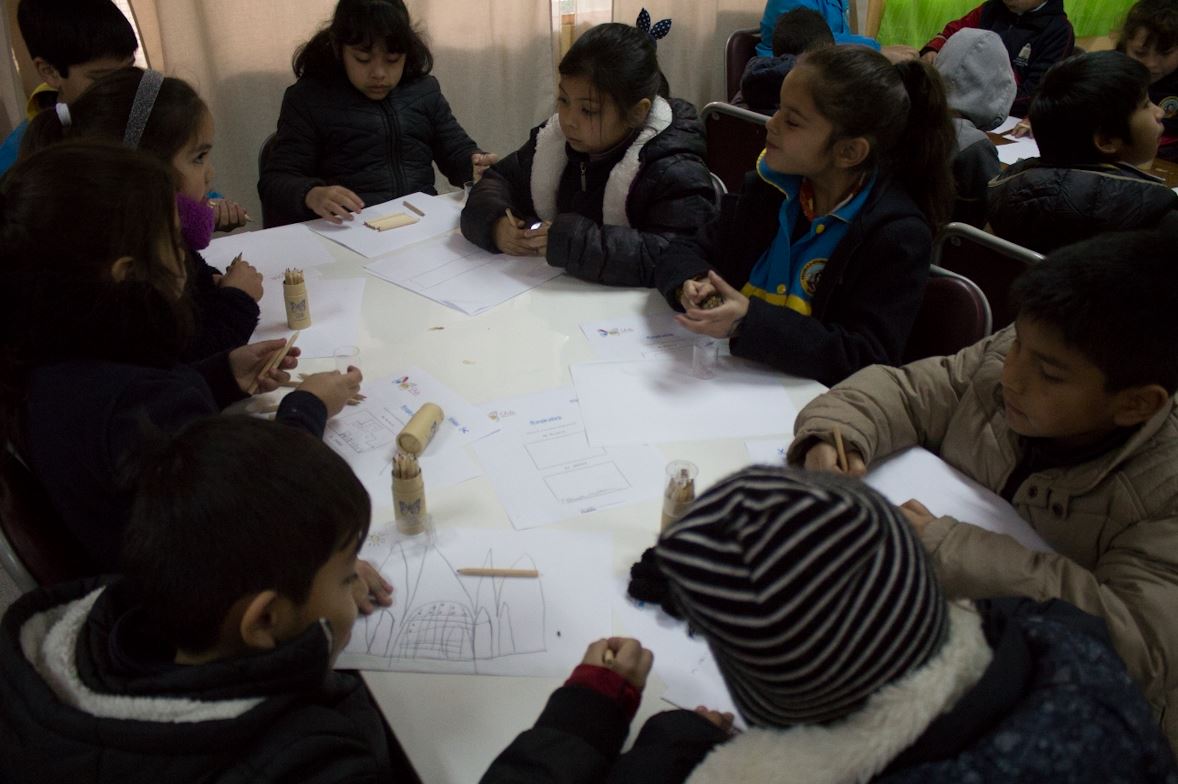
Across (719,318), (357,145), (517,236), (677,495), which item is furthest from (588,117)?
(677,495)

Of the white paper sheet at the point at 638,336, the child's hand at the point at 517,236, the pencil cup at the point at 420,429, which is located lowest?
the white paper sheet at the point at 638,336

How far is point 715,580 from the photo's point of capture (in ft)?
2.03

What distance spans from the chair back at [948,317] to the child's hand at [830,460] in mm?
474

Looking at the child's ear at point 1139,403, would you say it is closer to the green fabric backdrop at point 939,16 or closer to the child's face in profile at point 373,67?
the child's face in profile at point 373,67

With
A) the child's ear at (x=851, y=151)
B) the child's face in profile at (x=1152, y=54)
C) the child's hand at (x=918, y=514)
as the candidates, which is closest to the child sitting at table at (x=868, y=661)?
the child's hand at (x=918, y=514)

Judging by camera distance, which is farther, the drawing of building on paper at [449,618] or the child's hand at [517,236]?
the child's hand at [517,236]

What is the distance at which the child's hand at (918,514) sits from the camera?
1.13 meters

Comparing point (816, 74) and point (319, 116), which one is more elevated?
point (816, 74)

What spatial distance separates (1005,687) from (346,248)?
5.96ft

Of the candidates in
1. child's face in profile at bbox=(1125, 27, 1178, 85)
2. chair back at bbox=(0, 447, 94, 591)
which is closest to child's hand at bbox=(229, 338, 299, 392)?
chair back at bbox=(0, 447, 94, 591)

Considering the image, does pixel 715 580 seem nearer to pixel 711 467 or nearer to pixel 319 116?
pixel 711 467

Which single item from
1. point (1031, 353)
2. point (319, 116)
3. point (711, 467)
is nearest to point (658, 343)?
point (711, 467)

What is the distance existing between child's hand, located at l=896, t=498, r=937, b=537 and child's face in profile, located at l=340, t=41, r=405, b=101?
1.99 metres

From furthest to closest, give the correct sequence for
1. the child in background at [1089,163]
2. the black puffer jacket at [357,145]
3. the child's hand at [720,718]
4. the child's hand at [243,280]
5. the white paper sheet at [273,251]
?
the black puffer jacket at [357,145]
the child in background at [1089,163]
the white paper sheet at [273,251]
the child's hand at [243,280]
the child's hand at [720,718]
